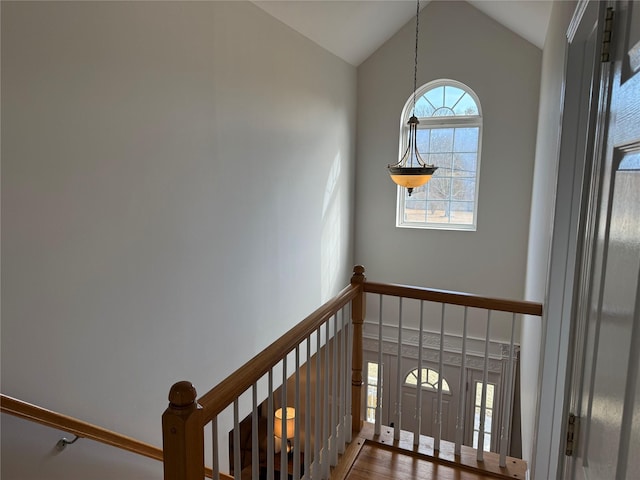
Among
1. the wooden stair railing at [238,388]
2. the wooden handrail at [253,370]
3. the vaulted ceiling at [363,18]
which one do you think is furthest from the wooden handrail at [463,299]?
the vaulted ceiling at [363,18]

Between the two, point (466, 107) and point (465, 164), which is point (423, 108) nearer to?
point (466, 107)

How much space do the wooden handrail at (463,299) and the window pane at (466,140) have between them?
3.38 metres

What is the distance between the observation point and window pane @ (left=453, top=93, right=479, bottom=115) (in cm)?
504

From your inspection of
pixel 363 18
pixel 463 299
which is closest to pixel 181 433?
pixel 463 299

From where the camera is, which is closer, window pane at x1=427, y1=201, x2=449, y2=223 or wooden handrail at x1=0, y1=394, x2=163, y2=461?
wooden handrail at x1=0, y1=394, x2=163, y2=461

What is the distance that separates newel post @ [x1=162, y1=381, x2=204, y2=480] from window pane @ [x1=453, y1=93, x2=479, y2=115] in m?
4.81

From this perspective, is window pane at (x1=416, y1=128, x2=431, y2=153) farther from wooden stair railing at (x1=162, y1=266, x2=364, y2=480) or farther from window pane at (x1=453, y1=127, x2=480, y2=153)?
wooden stair railing at (x1=162, y1=266, x2=364, y2=480)

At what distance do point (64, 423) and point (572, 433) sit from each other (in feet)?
5.98

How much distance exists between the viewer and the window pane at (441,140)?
17.2 ft

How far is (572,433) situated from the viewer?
121 cm

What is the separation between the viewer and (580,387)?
1163 millimetres

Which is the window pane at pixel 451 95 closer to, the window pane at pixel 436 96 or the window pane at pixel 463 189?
the window pane at pixel 436 96

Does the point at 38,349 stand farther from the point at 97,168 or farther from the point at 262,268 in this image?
the point at 262,268

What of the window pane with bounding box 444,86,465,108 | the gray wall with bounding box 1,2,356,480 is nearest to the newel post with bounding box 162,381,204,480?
the gray wall with bounding box 1,2,356,480
